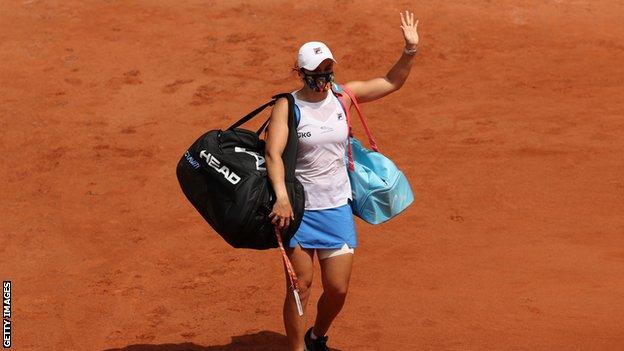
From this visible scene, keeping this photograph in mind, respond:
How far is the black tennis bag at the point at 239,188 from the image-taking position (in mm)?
6695

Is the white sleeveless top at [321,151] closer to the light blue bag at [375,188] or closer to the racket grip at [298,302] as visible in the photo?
the light blue bag at [375,188]

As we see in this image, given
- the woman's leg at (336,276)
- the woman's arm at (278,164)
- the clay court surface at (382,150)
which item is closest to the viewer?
the woman's arm at (278,164)

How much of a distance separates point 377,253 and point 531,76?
4650mm

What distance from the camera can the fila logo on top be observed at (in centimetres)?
674

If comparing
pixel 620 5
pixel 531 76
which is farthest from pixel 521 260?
pixel 620 5

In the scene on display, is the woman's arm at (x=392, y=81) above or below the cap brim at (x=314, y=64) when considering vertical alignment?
below

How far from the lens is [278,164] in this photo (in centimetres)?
665

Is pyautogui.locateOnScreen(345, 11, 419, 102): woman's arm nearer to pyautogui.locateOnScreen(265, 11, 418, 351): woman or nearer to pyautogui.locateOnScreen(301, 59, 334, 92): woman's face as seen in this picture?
pyautogui.locateOnScreen(265, 11, 418, 351): woman

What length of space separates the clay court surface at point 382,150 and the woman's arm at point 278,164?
1.71m

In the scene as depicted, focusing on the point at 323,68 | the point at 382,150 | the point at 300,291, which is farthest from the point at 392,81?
the point at 382,150

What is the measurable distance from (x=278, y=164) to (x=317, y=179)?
32 centimetres

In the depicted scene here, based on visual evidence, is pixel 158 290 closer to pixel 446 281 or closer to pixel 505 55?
Answer: pixel 446 281

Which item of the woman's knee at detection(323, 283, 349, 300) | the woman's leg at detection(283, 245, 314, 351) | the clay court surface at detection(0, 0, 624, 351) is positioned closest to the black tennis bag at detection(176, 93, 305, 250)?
the woman's leg at detection(283, 245, 314, 351)

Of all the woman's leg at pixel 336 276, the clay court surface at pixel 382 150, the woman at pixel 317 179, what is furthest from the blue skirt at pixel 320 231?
the clay court surface at pixel 382 150
